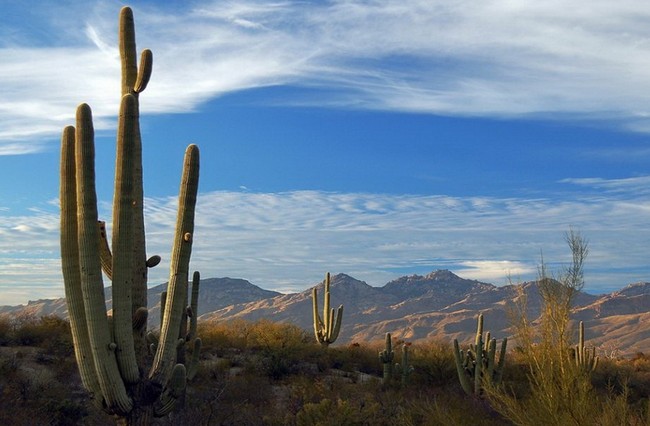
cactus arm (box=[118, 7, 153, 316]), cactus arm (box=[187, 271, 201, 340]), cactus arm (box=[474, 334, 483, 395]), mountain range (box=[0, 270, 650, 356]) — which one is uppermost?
cactus arm (box=[118, 7, 153, 316])

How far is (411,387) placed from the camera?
71.4 feet

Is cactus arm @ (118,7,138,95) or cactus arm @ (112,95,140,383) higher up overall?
cactus arm @ (118,7,138,95)

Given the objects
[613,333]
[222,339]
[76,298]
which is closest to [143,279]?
[76,298]

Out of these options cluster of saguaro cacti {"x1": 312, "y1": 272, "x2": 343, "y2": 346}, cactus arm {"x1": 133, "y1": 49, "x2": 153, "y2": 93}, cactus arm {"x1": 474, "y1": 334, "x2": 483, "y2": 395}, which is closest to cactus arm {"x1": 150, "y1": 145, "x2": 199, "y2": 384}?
cactus arm {"x1": 133, "y1": 49, "x2": 153, "y2": 93}

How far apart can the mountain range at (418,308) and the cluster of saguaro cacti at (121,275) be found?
6763 cm

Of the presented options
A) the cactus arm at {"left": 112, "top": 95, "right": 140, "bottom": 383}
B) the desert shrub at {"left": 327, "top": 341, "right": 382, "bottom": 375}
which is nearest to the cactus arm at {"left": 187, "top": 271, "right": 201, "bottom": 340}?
the cactus arm at {"left": 112, "top": 95, "right": 140, "bottom": 383}

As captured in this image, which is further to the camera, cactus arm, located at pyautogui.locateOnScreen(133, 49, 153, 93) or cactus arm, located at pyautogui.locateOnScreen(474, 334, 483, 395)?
cactus arm, located at pyautogui.locateOnScreen(474, 334, 483, 395)

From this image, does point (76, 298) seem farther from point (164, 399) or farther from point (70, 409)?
point (70, 409)

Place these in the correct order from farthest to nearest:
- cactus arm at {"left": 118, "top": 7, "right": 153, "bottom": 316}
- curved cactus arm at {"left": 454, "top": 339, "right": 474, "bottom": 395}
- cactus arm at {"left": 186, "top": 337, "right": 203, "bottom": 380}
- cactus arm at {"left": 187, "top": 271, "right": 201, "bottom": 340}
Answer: curved cactus arm at {"left": 454, "top": 339, "right": 474, "bottom": 395}, cactus arm at {"left": 186, "top": 337, "right": 203, "bottom": 380}, cactus arm at {"left": 187, "top": 271, "right": 201, "bottom": 340}, cactus arm at {"left": 118, "top": 7, "right": 153, "bottom": 316}

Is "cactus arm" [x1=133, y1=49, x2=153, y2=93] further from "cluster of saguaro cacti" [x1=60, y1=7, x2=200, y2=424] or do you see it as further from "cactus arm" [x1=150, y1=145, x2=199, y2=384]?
"cactus arm" [x1=150, y1=145, x2=199, y2=384]

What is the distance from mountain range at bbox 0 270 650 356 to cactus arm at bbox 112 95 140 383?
223ft

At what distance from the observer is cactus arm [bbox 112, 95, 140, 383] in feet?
32.5

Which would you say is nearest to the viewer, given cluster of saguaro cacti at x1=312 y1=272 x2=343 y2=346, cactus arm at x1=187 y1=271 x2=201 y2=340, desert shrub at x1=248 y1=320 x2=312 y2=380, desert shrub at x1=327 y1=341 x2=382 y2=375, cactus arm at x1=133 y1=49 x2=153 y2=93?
cactus arm at x1=133 y1=49 x2=153 y2=93

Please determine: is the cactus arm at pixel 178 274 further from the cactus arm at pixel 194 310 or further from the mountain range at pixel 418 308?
the mountain range at pixel 418 308
